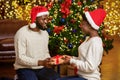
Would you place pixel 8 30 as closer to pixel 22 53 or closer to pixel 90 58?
pixel 22 53

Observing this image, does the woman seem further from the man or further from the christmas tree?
the christmas tree

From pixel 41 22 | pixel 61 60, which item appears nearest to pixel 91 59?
pixel 61 60

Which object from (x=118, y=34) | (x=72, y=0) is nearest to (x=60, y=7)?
(x=72, y=0)

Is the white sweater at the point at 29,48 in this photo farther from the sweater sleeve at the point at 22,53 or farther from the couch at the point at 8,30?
the couch at the point at 8,30

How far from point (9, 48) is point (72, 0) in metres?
1.64

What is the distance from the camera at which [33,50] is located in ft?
11.3

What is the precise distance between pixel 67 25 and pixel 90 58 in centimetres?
165

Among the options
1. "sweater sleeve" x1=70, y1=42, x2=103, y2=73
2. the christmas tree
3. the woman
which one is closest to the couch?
the christmas tree

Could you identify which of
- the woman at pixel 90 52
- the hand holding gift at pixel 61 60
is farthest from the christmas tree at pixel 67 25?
the woman at pixel 90 52

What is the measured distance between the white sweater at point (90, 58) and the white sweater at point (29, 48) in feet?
2.00

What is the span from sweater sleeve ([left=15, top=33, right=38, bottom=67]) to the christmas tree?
996mm

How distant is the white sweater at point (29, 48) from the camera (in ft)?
11.0

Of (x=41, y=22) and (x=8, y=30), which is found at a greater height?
(x=41, y=22)

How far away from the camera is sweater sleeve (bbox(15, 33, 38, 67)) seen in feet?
10.9
